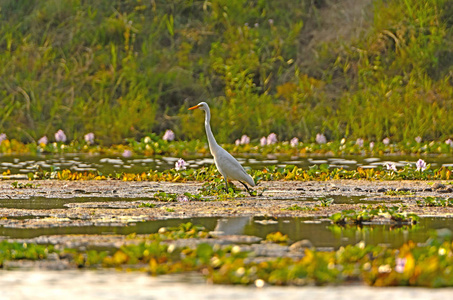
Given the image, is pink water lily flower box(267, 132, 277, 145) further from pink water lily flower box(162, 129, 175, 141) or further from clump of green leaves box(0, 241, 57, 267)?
clump of green leaves box(0, 241, 57, 267)

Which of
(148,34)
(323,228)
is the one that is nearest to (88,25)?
(148,34)

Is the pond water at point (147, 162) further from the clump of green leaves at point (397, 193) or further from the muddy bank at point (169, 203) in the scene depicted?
the clump of green leaves at point (397, 193)

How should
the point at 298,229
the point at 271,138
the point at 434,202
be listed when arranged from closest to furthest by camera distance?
1. the point at 298,229
2. the point at 434,202
3. the point at 271,138

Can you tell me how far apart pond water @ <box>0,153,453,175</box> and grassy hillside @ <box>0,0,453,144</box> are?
10.7ft

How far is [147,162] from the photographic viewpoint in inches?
835

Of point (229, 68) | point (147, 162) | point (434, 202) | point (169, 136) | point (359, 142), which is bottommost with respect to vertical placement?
point (434, 202)

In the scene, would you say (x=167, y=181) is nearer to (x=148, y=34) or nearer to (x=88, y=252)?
(x=88, y=252)

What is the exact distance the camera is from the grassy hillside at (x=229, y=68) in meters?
26.1

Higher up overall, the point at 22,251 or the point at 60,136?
the point at 60,136

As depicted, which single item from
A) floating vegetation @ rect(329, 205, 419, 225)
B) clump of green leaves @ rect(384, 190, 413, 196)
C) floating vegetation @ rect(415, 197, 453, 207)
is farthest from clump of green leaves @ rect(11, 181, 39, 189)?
floating vegetation @ rect(329, 205, 419, 225)

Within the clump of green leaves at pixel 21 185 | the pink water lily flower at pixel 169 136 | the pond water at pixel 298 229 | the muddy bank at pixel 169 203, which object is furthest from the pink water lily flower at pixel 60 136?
the pond water at pixel 298 229

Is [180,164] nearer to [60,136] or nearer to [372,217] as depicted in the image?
[372,217]

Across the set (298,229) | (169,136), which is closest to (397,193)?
(298,229)

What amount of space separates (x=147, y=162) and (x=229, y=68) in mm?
7567
